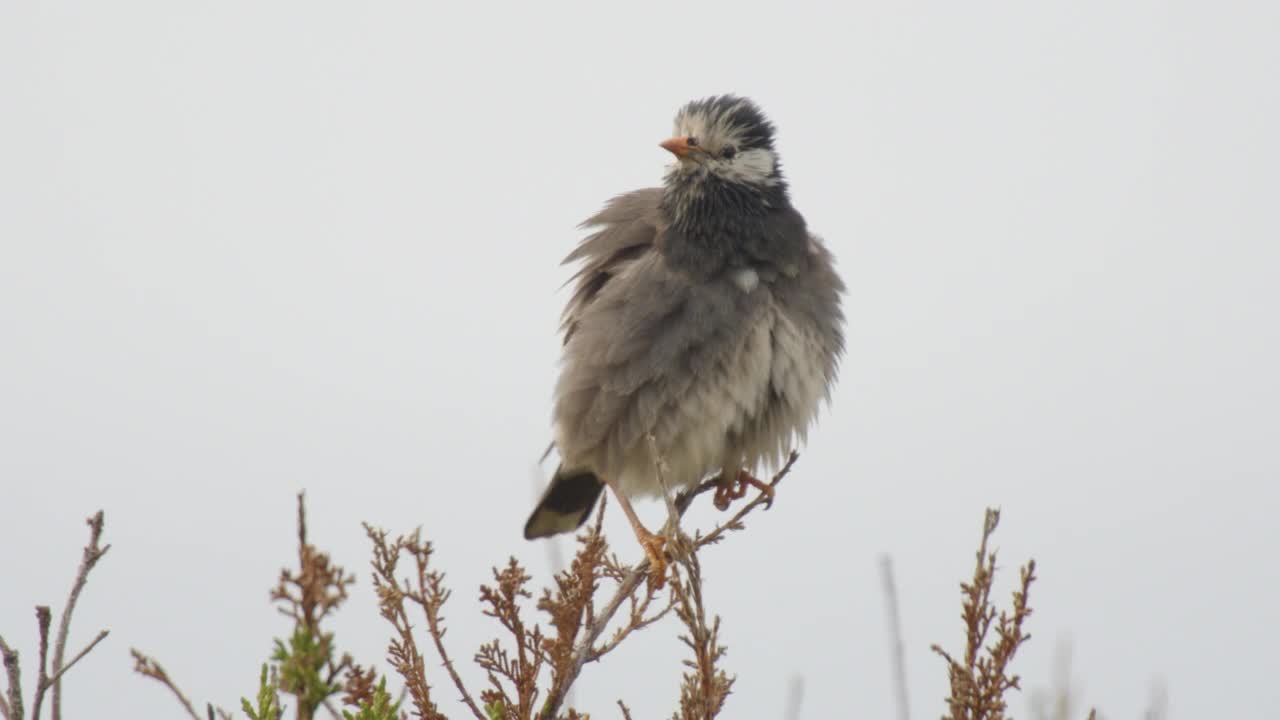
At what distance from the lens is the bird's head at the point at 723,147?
214 inches

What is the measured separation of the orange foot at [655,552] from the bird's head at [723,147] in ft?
4.95

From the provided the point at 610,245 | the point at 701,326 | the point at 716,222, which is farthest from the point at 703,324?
the point at 610,245

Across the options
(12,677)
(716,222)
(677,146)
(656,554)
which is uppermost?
(677,146)

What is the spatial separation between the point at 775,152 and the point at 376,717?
155 inches

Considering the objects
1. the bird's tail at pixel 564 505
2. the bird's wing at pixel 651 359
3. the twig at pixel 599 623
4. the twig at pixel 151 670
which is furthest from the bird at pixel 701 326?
the twig at pixel 151 670

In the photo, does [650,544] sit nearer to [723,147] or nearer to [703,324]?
[703,324]

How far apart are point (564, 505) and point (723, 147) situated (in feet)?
6.22

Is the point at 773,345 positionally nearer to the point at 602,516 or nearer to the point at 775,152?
the point at 775,152

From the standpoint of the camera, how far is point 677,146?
5.48 m

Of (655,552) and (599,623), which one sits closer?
(599,623)

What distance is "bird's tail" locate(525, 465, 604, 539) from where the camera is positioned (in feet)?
19.8

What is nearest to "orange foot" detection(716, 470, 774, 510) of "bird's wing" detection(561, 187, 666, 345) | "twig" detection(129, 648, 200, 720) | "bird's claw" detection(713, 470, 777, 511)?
"bird's claw" detection(713, 470, 777, 511)

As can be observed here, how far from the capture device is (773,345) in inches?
199

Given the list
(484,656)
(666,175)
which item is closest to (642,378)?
(666,175)
